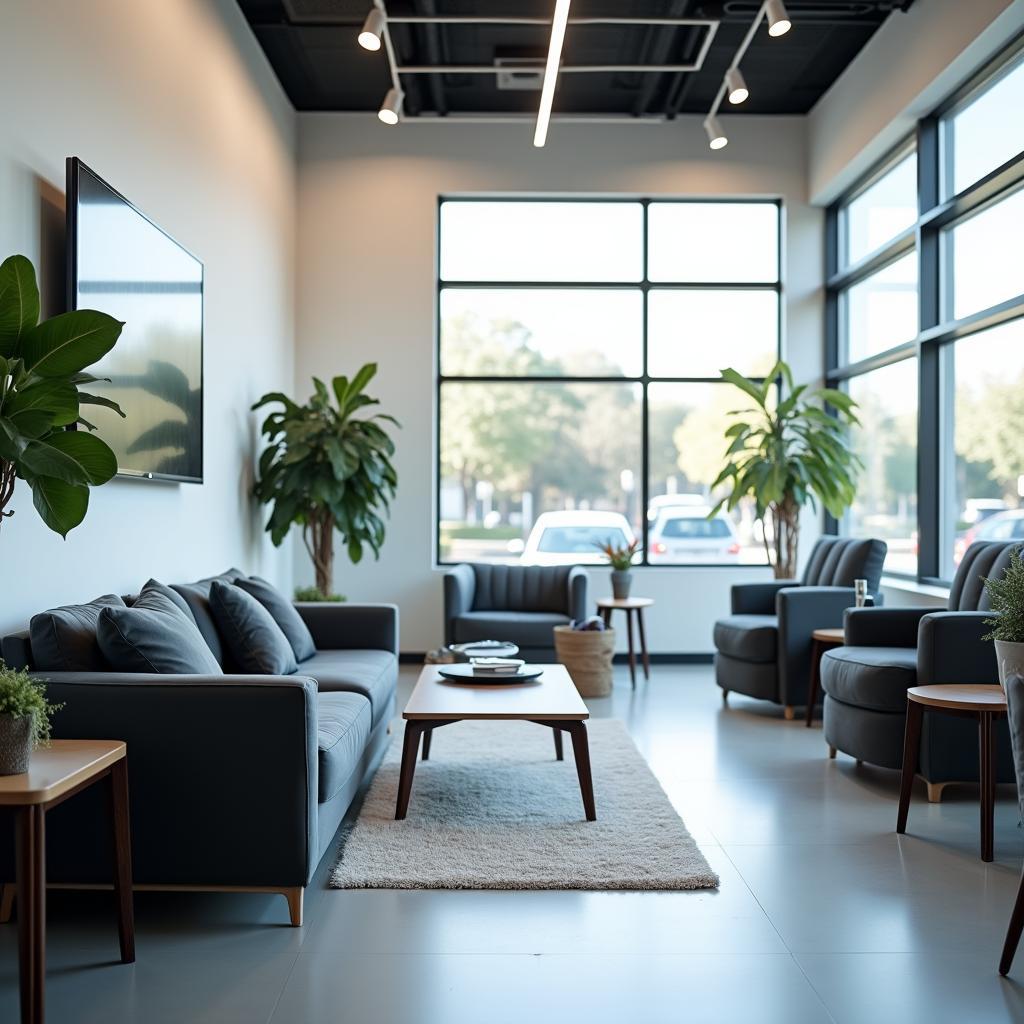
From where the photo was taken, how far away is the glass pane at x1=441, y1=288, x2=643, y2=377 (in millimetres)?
8336

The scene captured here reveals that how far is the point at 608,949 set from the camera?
2.79 m

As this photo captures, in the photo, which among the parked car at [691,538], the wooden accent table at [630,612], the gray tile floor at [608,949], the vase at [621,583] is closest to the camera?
the gray tile floor at [608,949]

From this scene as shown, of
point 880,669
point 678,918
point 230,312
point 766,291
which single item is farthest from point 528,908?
point 766,291

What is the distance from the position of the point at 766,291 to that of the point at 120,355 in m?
5.65

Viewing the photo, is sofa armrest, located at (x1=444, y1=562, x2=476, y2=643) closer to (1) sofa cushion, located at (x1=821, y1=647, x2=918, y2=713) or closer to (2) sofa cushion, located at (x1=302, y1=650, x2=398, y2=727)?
(2) sofa cushion, located at (x1=302, y1=650, x2=398, y2=727)

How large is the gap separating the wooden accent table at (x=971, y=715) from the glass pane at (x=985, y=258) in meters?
2.56

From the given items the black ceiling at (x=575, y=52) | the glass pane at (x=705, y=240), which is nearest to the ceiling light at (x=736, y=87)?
the black ceiling at (x=575, y=52)

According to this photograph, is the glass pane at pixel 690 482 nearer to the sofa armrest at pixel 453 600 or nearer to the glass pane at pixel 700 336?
the glass pane at pixel 700 336

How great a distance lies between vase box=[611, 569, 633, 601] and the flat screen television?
10.4 feet

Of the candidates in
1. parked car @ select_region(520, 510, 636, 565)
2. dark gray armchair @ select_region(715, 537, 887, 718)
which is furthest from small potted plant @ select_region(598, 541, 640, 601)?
dark gray armchair @ select_region(715, 537, 887, 718)

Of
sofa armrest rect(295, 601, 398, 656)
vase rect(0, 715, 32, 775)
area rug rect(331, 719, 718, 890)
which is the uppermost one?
vase rect(0, 715, 32, 775)

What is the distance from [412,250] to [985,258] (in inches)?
158

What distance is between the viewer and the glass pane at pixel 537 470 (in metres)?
8.36

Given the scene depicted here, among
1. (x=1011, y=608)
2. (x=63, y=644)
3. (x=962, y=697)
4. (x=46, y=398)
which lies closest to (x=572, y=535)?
(x=962, y=697)
